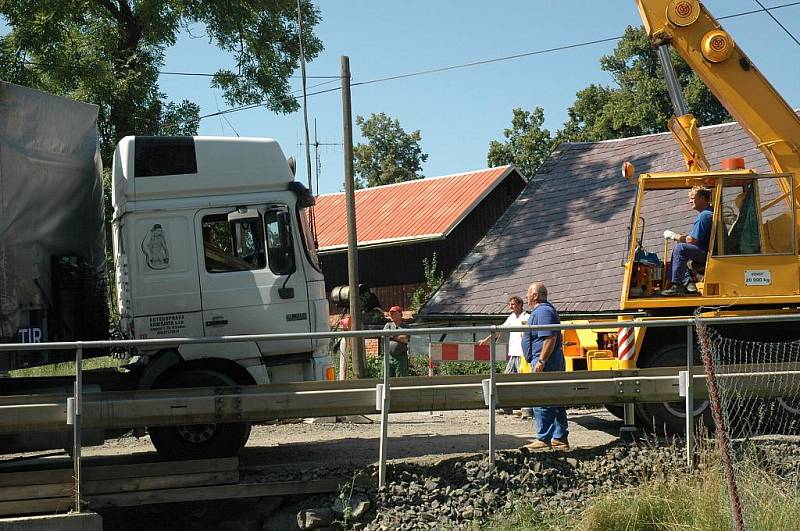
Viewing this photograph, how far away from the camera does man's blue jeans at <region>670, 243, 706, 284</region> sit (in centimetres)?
1100

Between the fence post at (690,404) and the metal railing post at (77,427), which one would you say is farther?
the fence post at (690,404)

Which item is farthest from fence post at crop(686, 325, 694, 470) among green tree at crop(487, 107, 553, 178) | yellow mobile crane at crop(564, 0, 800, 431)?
green tree at crop(487, 107, 553, 178)

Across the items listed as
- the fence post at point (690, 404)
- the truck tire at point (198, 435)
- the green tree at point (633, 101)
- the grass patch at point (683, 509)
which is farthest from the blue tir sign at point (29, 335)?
the green tree at point (633, 101)

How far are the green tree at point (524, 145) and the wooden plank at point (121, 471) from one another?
4259cm

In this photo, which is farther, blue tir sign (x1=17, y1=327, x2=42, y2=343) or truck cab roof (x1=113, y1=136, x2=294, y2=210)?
truck cab roof (x1=113, y1=136, x2=294, y2=210)

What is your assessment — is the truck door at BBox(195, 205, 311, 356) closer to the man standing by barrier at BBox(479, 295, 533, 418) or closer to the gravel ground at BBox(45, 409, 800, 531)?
the gravel ground at BBox(45, 409, 800, 531)

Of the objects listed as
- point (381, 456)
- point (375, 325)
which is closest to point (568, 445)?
point (381, 456)

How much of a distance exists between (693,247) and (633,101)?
113 feet

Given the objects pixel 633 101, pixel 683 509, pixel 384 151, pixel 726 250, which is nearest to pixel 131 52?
pixel 726 250

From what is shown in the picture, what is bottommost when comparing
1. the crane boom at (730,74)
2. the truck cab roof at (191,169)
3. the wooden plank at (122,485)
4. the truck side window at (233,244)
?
the wooden plank at (122,485)

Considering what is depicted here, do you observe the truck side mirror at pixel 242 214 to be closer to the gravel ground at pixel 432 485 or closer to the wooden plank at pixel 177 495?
the gravel ground at pixel 432 485

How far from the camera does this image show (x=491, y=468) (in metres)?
9.64

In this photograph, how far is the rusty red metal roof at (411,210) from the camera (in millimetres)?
30469

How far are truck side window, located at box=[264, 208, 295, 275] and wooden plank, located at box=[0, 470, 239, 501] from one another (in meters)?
2.16
